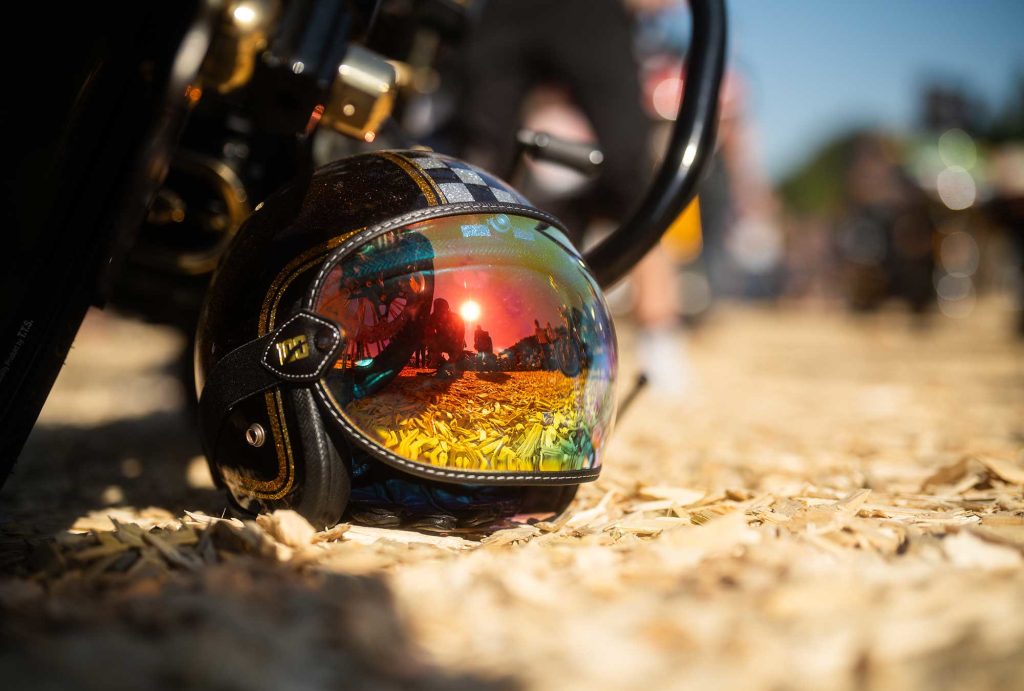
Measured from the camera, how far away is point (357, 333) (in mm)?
1315

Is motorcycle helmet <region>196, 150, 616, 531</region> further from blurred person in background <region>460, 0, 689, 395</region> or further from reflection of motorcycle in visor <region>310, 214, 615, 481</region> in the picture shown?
blurred person in background <region>460, 0, 689, 395</region>

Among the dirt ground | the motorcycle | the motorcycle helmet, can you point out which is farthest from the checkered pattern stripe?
the dirt ground

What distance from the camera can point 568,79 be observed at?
3.26 m

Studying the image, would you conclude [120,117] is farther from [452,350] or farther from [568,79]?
[568,79]

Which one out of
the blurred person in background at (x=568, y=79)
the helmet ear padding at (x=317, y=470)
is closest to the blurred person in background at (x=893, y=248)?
the blurred person in background at (x=568, y=79)

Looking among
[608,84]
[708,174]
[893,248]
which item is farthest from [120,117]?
[893,248]

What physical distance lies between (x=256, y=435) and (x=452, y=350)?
36cm

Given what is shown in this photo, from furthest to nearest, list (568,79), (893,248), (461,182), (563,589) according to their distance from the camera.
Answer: (893,248), (568,79), (461,182), (563,589)

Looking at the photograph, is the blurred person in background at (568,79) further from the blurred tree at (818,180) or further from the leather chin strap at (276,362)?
the blurred tree at (818,180)

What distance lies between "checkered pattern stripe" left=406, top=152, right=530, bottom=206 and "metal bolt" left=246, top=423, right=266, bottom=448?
49 cm

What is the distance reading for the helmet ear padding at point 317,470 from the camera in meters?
1.32

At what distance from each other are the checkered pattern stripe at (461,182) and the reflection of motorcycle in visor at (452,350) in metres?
0.06

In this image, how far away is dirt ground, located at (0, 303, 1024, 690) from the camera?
89 cm

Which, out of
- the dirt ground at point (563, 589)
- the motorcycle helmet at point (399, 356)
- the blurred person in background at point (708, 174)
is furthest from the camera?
the blurred person in background at point (708, 174)
